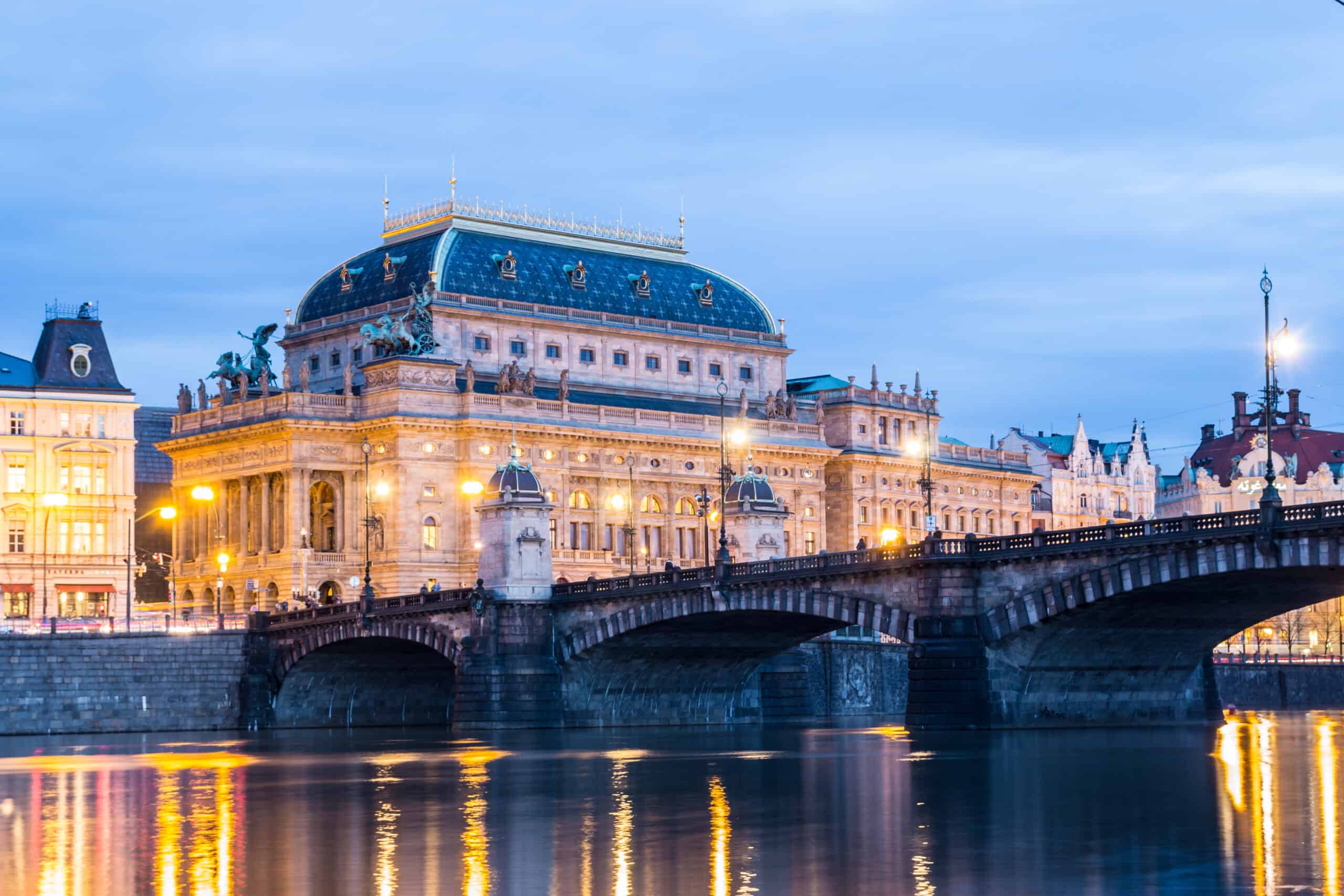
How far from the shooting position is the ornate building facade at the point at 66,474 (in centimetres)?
13775

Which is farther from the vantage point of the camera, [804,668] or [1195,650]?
[804,668]

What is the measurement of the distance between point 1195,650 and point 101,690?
50.0m

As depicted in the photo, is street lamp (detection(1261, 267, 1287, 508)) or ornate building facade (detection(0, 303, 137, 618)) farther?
ornate building facade (detection(0, 303, 137, 618))

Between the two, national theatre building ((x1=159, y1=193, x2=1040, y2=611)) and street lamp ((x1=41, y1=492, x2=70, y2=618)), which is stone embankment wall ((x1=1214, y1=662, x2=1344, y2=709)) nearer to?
national theatre building ((x1=159, y1=193, x2=1040, y2=611))

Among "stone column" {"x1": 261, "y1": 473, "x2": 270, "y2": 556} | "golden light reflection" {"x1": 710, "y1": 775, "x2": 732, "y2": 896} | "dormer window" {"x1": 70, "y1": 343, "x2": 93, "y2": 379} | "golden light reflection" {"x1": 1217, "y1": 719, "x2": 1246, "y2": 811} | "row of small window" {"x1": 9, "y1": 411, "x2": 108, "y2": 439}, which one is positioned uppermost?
"dormer window" {"x1": 70, "y1": 343, "x2": 93, "y2": 379}

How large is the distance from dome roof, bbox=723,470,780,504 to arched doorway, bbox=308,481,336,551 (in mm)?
44318

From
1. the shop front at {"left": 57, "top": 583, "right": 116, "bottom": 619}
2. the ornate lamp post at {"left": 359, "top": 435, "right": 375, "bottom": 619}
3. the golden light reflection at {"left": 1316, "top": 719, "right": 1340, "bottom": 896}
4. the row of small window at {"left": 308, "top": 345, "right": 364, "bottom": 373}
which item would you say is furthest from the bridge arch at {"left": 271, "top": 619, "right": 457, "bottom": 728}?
the golden light reflection at {"left": 1316, "top": 719, "right": 1340, "bottom": 896}

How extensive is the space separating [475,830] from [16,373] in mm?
101416

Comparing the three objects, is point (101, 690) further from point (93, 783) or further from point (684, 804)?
point (684, 804)

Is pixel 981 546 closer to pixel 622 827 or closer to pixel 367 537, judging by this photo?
pixel 622 827

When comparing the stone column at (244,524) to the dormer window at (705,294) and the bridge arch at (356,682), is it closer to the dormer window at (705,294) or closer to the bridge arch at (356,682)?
the bridge arch at (356,682)

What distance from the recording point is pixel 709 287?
171875 mm

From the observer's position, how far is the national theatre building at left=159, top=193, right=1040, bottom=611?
147m

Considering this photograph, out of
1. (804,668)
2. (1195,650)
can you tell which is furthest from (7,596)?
(1195,650)
